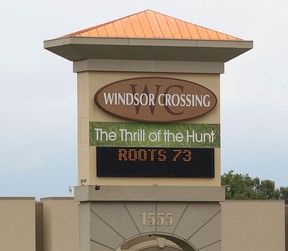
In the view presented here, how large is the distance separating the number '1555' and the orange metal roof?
5338 millimetres

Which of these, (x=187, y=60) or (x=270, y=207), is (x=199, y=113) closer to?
(x=187, y=60)

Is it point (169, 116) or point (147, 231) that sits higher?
point (169, 116)

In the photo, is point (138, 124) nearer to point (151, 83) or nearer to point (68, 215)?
point (151, 83)

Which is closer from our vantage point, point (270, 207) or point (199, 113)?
point (199, 113)

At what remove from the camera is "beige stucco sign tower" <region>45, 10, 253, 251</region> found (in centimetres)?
4731

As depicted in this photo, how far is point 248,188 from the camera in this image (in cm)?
12431

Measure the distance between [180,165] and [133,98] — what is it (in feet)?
8.14

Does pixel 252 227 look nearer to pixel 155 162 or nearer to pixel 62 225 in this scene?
pixel 62 225

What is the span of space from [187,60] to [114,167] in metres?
3.99

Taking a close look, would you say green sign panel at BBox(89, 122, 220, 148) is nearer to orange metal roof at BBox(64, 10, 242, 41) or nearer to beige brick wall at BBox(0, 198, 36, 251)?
orange metal roof at BBox(64, 10, 242, 41)

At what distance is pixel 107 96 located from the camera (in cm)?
4738

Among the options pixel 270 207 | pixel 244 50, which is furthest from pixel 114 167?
pixel 270 207

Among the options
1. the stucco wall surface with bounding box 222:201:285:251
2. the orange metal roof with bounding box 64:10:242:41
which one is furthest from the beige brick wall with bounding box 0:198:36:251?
the orange metal roof with bounding box 64:10:242:41

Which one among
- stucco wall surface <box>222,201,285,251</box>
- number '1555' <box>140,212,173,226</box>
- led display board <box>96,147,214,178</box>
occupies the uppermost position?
stucco wall surface <box>222,201,285,251</box>
